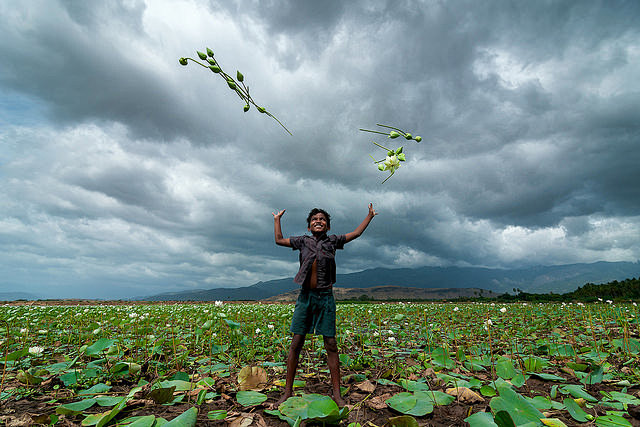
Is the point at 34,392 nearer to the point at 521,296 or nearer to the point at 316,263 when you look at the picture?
the point at 316,263

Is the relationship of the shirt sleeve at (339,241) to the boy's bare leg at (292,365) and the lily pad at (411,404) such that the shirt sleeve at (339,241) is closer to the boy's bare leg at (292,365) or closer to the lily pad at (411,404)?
the boy's bare leg at (292,365)

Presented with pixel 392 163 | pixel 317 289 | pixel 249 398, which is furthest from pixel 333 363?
pixel 392 163

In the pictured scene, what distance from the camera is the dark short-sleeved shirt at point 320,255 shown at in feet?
11.1

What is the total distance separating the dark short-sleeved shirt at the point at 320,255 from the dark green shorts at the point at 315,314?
0.12 metres

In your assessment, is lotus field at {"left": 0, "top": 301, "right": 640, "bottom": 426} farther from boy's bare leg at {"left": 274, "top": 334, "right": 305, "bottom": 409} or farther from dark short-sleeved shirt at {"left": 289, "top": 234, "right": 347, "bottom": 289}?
dark short-sleeved shirt at {"left": 289, "top": 234, "right": 347, "bottom": 289}

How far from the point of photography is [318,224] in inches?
145

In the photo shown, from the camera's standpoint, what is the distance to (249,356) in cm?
460

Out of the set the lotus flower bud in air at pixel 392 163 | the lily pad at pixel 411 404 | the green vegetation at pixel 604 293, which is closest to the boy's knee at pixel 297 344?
the lily pad at pixel 411 404

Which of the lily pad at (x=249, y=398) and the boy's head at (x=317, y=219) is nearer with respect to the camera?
the lily pad at (x=249, y=398)

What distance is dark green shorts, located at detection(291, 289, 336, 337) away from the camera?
3235 millimetres

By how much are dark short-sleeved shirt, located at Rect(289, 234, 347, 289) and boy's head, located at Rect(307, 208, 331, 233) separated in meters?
0.14

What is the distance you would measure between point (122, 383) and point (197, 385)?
110cm

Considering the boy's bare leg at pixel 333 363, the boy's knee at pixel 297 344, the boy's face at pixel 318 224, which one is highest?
the boy's face at pixel 318 224

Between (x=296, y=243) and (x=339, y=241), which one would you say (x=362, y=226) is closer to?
(x=339, y=241)
